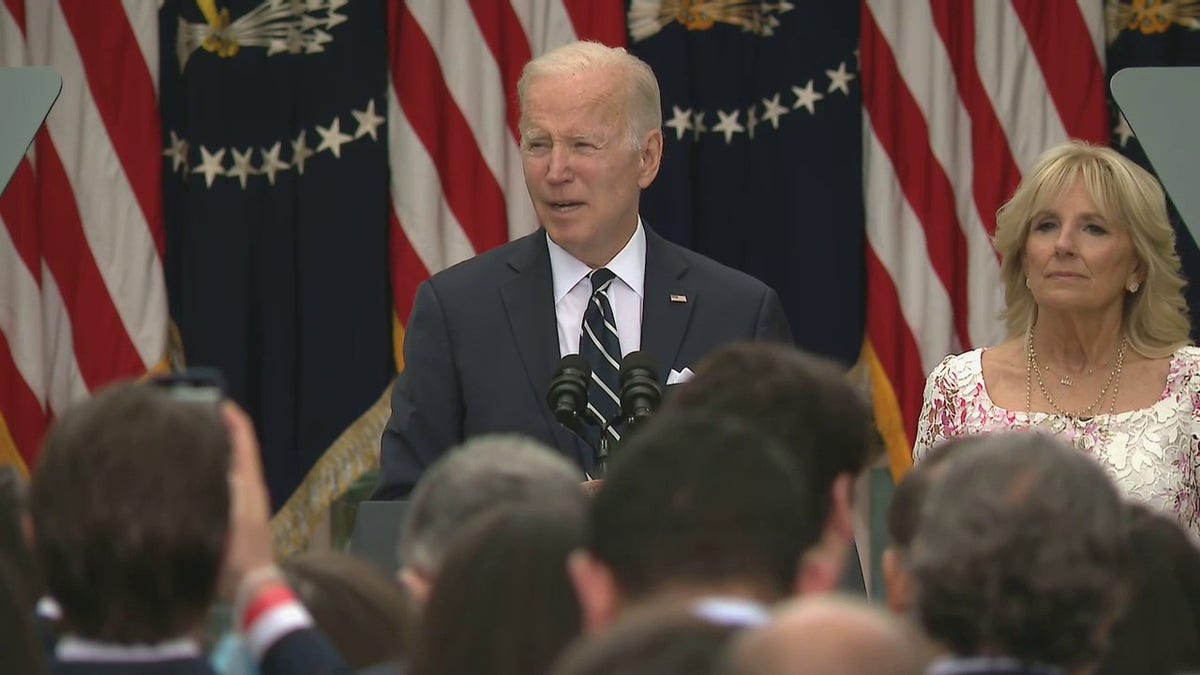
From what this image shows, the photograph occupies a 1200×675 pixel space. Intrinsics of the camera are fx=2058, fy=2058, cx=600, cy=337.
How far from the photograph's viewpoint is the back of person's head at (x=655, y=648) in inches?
64.9

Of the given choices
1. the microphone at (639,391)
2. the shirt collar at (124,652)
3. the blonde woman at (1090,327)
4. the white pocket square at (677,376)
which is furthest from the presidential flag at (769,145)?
the shirt collar at (124,652)

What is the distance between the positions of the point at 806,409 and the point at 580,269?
6.11 feet

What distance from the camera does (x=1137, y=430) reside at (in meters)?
4.23

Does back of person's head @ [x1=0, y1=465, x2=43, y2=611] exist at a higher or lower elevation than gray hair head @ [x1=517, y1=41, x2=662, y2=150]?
lower

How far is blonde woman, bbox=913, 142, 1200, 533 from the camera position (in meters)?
4.28

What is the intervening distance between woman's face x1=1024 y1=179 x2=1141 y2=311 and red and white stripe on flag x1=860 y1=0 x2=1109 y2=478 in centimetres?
135

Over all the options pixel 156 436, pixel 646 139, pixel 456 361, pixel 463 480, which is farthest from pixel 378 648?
pixel 646 139

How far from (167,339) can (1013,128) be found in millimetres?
2417

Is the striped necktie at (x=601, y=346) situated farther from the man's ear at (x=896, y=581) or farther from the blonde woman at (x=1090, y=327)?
the man's ear at (x=896, y=581)

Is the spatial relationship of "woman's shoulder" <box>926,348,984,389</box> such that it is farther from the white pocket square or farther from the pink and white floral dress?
the white pocket square

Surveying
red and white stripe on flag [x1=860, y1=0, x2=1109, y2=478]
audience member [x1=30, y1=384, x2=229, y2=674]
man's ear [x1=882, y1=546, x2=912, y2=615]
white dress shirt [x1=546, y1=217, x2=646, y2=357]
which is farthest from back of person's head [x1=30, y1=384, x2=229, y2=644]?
red and white stripe on flag [x1=860, y1=0, x2=1109, y2=478]

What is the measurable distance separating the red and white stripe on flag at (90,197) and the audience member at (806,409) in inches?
135

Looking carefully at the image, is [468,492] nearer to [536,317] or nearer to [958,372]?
[536,317]

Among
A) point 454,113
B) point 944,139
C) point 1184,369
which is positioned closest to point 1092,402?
point 1184,369
